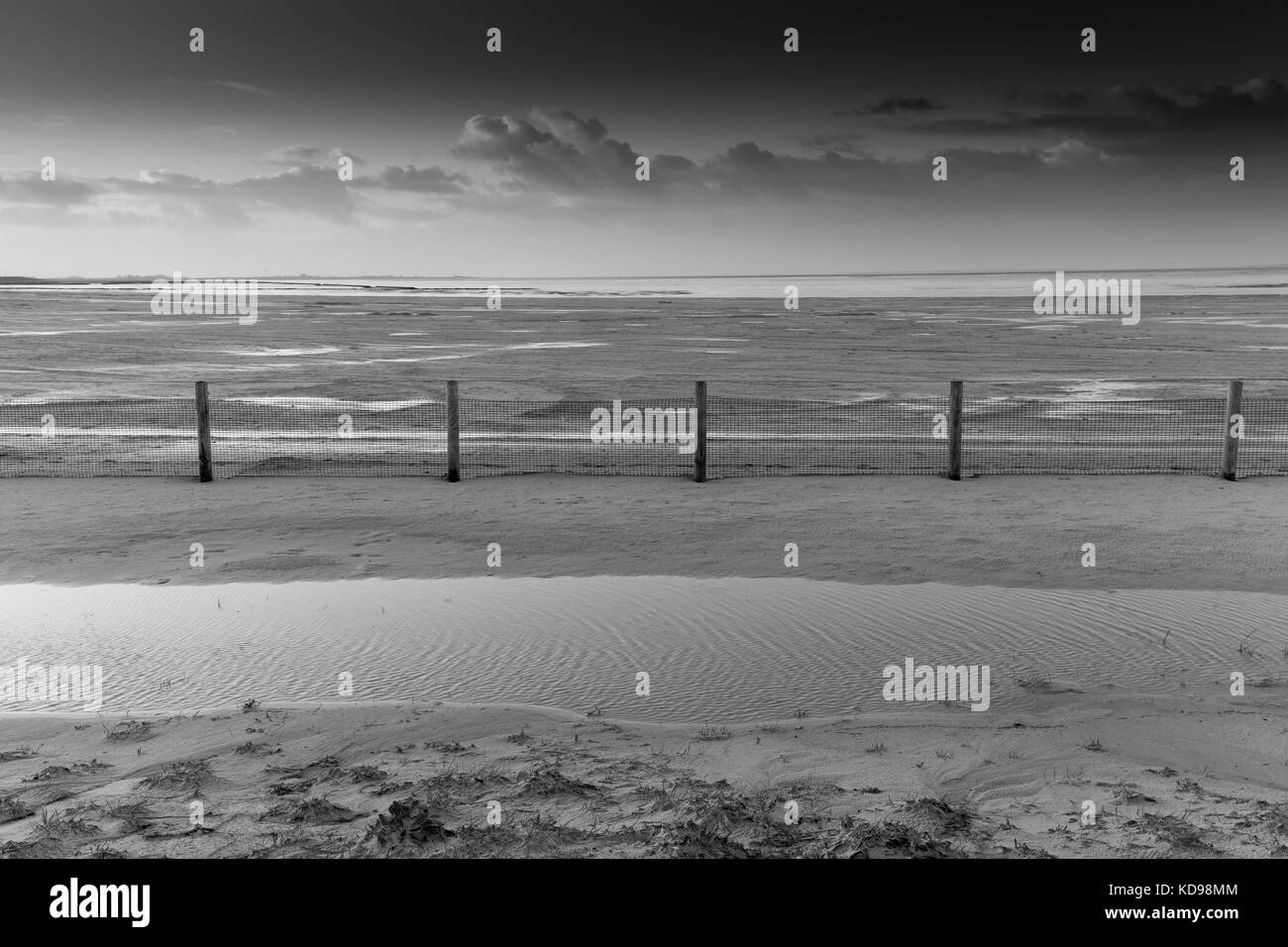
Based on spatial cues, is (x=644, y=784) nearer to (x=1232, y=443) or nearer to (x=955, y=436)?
(x=955, y=436)

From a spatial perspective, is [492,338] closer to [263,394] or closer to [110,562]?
[263,394]

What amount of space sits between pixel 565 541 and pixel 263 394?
637 inches

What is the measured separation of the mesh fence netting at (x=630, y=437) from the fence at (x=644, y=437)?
0.05 metres

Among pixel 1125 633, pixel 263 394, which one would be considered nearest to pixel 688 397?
pixel 263 394

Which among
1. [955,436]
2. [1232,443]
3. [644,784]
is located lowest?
[644,784]

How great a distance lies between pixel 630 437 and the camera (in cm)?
1938

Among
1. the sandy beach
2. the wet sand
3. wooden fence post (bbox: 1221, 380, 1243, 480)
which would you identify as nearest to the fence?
wooden fence post (bbox: 1221, 380, 1243, 480)

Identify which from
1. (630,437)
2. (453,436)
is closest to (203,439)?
(453,436)

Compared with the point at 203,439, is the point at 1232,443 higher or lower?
lower

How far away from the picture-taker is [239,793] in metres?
5.56

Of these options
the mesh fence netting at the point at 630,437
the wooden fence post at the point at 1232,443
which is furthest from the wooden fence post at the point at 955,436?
the wooden fence post at the point at 1232,443

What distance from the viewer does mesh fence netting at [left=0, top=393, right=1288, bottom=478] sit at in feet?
54.3

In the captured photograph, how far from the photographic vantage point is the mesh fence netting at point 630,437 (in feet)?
54.3

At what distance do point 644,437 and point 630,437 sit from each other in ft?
0.85
